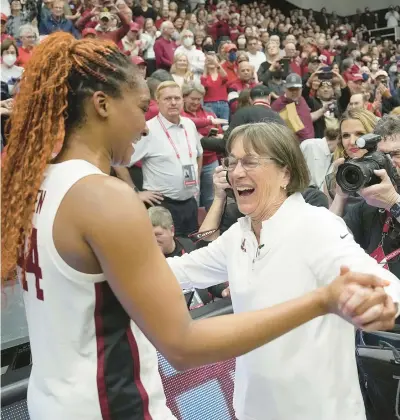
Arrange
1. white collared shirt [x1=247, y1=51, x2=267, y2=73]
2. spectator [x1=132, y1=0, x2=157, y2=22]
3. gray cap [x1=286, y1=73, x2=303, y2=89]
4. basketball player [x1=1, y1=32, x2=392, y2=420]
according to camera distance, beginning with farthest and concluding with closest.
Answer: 1. spectator [x1=132, y1=0, x2=157, y2=22]
2. white collared shirt [x1=247, y1=51, x2=267, y2=73]
3. gray cap [x1=286, y1=73, x2=303, y2=89]
4. basketball player [x1=1, y1=32, x2=392, y2=420]

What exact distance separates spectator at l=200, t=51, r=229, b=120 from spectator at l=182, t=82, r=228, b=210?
1570 mm

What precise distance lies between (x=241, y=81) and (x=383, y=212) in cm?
493

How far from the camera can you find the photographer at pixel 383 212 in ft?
6.34

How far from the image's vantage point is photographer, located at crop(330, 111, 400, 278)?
1.93 meters

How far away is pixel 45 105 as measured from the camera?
104 centimetres

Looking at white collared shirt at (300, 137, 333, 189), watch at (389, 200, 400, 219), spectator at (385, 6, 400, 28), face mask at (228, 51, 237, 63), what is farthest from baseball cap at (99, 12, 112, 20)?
spectator at (385, 6, 400, 28)

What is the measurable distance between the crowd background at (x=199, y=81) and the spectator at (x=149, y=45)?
16mm

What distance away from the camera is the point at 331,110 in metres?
5.77

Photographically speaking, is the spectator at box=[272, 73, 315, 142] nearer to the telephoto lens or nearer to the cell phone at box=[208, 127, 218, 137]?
the cell phone at box=[208, 127, 218, 137]

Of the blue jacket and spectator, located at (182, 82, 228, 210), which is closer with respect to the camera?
spectator, located at (182, 82, 228, 210)

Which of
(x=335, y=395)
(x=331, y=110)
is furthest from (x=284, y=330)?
(x=331, y=110)

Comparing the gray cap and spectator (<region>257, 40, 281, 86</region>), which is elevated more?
the gray cap

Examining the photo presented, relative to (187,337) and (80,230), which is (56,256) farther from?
(187,337)

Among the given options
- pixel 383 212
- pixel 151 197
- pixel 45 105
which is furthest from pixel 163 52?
pixel 45 105
